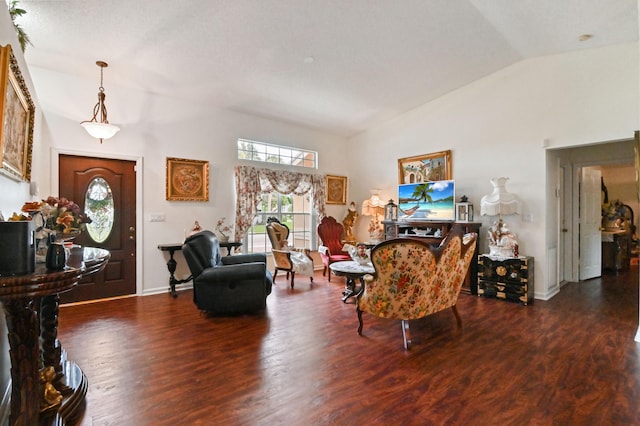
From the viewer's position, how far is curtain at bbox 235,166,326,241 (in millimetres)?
5637

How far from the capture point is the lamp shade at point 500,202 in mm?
4543

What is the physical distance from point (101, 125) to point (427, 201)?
4.89 m

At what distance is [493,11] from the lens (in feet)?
11.4

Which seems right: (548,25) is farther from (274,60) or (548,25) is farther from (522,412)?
(522,412)

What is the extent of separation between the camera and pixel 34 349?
1.55 m

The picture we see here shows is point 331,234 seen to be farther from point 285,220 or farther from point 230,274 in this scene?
point 230,274

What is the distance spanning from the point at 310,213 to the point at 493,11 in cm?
454

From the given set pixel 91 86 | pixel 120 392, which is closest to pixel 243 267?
pixel 120 392

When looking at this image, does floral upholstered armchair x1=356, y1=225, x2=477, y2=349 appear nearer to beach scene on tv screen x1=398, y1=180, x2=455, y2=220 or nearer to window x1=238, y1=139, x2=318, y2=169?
beach scene on tv screen x1=398, y1=180, x2=455, y2=220

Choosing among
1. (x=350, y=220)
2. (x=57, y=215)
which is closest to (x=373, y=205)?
(x=350, y=220)

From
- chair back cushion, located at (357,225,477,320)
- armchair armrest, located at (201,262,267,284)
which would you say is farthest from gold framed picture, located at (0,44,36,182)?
chair back cushion, located at (357,225,477,320)

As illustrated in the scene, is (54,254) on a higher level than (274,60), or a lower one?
lower

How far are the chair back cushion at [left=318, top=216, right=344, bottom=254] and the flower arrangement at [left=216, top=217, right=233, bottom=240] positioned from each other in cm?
167

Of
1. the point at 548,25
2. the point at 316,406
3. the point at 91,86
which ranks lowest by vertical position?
the point at 316,406
